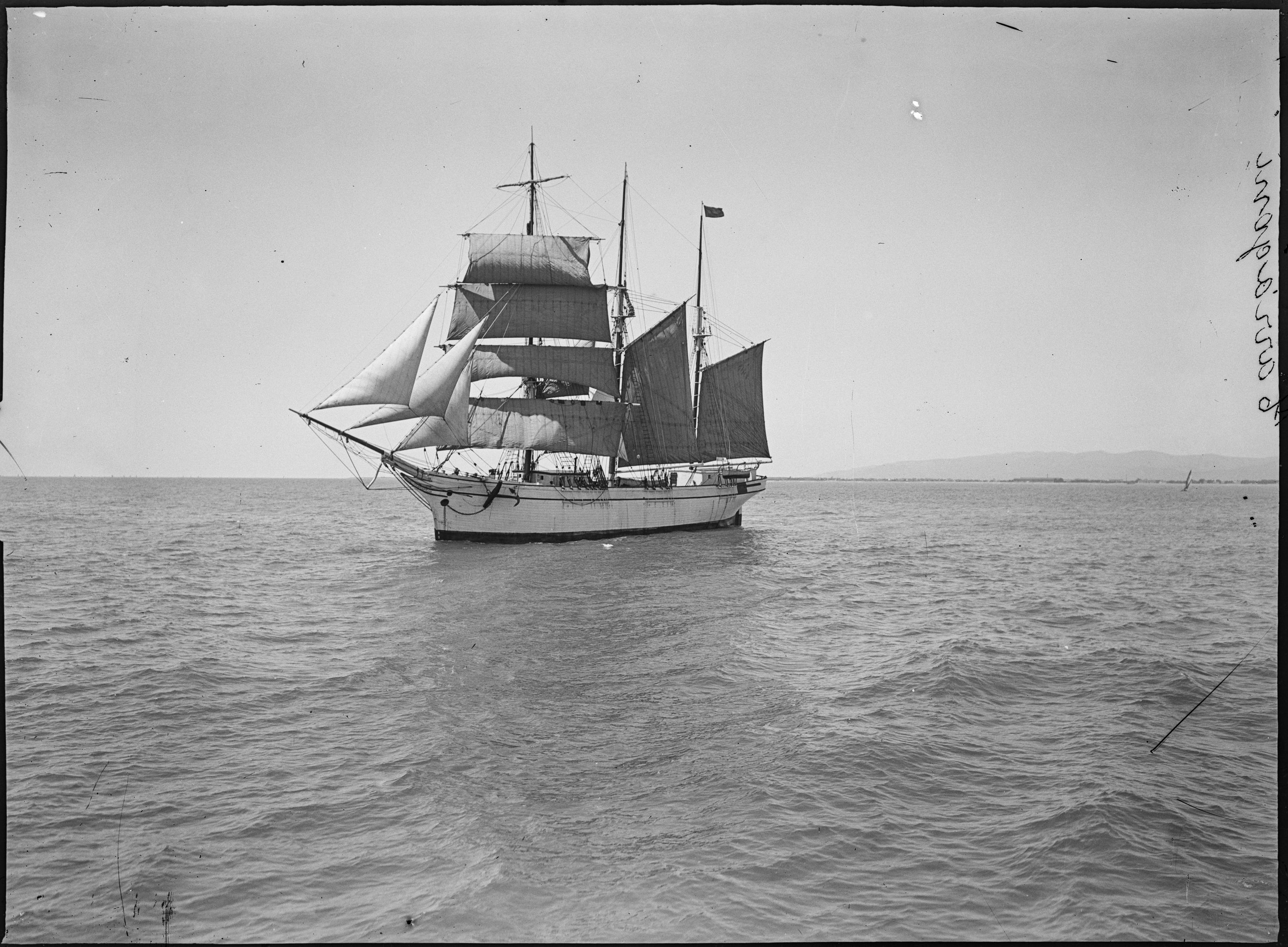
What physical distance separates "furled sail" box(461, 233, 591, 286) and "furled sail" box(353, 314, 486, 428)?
9.88 metres

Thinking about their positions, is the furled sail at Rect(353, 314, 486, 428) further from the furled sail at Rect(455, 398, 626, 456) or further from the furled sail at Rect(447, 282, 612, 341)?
the furled sail at Rect(447, 282, 612, 341)

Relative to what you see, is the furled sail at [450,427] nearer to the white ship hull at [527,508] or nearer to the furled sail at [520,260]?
the white ship hull at [527,508]

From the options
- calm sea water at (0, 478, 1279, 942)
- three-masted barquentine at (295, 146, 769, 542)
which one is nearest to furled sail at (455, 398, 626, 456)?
three-masted barquentine at (295, 146, 769, 542)

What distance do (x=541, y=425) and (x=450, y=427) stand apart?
26.1 feet

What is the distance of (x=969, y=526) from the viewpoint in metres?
67.9

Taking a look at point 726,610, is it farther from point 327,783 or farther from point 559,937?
point 559,937

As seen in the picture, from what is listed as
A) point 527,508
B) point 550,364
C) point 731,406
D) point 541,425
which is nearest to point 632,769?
point 527,508

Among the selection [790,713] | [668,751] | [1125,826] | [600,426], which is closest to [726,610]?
[790,713]

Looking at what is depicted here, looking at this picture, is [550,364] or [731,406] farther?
[731,406]

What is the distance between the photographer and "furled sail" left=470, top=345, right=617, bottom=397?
49.8 meters

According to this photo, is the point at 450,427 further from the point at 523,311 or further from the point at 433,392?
the point at 523,311

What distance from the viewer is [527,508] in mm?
44250

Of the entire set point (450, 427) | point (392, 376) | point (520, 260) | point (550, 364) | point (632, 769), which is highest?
point (520, 260)

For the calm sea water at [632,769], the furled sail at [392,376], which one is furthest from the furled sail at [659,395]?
the calm sea water at [632,769]
